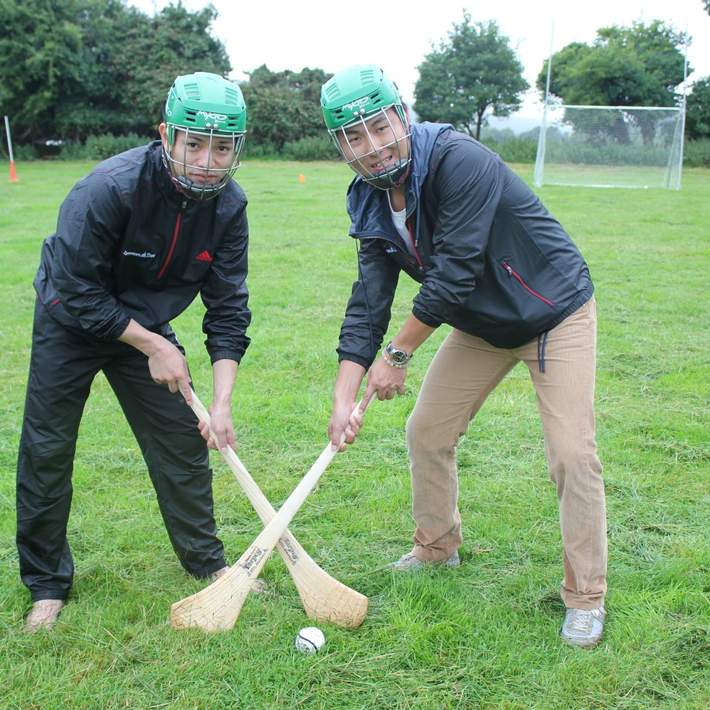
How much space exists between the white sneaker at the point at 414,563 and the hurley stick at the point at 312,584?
0.45 m

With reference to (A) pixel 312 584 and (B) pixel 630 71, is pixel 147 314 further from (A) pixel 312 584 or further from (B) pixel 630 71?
(B) pixel 630 71

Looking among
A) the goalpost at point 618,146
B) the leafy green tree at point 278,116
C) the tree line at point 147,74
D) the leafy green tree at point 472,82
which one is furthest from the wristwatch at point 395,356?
the leafy green tree at point 472,82

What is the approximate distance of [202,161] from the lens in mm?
2949

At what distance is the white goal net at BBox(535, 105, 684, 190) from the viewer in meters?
23.6

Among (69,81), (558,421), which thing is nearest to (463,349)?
(558,421)

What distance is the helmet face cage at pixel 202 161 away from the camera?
294 centimetres

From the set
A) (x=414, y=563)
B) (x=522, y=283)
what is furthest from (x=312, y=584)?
(x=522, y=283)

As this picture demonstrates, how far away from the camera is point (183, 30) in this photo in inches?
1736

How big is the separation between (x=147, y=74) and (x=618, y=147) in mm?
26300

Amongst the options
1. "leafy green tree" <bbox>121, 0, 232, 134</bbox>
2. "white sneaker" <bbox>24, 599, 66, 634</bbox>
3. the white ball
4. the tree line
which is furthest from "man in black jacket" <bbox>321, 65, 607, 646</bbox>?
"leafy green tree" <bbox>121, 0, 232, 134</bbox>

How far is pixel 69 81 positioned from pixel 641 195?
29.5m

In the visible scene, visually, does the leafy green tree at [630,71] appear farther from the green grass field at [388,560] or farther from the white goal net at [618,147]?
the green grass field at [388,560]

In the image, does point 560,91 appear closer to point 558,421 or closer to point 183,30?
point 183,30

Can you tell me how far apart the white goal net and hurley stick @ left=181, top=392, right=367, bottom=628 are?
70.4ft
